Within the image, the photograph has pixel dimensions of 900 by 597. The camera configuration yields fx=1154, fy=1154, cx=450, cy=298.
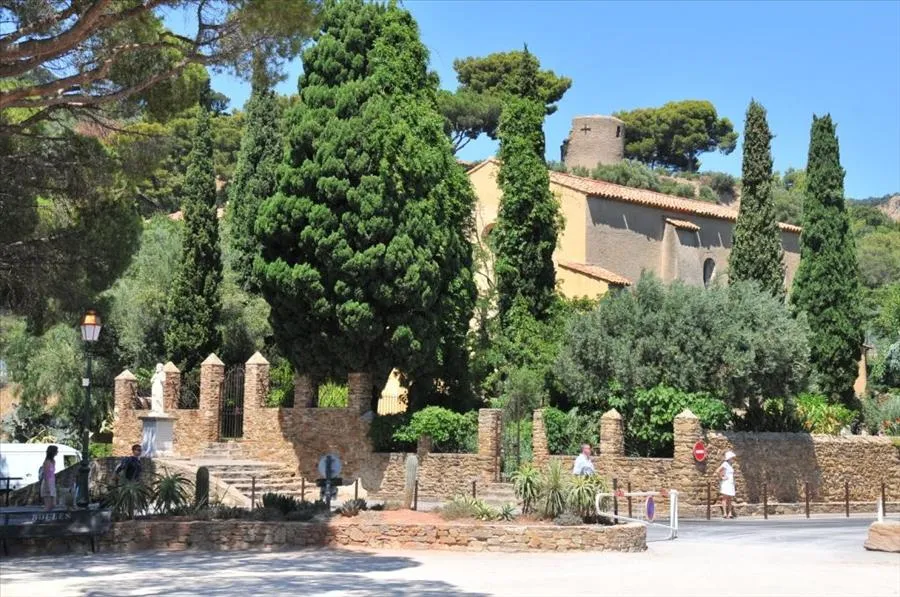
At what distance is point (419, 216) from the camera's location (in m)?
33.0

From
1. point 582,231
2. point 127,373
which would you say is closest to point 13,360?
point 127,373

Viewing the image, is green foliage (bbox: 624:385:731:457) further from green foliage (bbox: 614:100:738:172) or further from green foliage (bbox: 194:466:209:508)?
green foliage (bbox: 614:100:738:172)

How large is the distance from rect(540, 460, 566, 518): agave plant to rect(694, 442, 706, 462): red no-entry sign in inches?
344

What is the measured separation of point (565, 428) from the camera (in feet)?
107

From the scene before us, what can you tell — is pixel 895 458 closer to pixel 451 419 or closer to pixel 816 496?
pixel 816 496

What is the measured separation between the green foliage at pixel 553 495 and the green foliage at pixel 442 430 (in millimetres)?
11125

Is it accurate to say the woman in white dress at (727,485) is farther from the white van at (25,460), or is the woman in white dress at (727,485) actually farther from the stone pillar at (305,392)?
the white van at (25,460)

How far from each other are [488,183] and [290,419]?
17245mm

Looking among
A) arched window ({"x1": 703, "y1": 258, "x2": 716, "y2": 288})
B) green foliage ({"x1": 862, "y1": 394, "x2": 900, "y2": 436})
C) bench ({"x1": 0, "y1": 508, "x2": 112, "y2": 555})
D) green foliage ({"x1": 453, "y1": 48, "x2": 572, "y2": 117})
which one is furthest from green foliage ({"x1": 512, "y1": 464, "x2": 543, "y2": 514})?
green foliage ({"x1": 453, "y1": 48, "x2": 572, "y2": 117})

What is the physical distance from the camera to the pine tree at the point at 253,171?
45875 mm

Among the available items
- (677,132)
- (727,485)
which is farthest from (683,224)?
(677,132)

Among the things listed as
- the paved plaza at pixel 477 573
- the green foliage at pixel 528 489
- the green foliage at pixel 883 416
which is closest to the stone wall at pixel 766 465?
the green foliage at pixel 883 416

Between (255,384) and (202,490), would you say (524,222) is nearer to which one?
(255,384)

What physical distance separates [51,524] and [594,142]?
7670 cm
